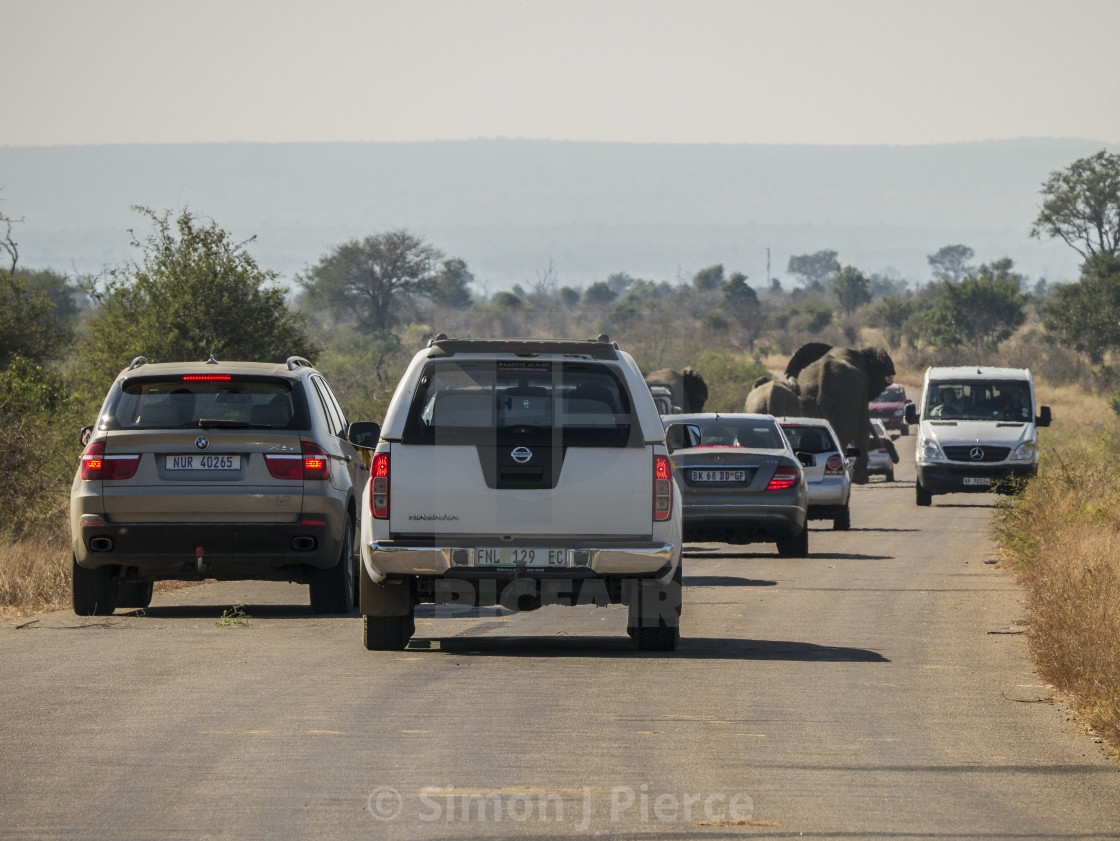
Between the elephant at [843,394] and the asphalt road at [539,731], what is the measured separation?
29.2m

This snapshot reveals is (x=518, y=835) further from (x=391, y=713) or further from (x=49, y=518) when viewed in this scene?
(x=49, y=518)

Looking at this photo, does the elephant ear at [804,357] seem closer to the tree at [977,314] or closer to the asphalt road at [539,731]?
the asphalt road at [539,731]

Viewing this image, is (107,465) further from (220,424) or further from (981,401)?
(981,401)

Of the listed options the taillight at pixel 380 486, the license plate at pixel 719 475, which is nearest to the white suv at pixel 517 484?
the taillight at pixel 380 486

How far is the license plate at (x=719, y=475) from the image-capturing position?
66.5ft

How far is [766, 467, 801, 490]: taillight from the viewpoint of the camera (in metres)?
20.3

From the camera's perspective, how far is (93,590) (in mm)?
13859

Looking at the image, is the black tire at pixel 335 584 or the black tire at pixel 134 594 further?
the black tire at pixel 134 594

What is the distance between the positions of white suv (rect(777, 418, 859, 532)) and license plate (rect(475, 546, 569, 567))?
581 inches

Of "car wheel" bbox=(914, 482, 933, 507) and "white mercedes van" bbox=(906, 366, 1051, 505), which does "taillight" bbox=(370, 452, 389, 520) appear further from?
"car wheel" bbox=(914, 482, 933, 507)

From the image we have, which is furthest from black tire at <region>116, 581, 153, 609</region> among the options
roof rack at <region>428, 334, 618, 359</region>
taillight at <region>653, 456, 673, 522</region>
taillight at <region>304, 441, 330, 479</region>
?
taillight at <region>653, 456, 673, 522</region>

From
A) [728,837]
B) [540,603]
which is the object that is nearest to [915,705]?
[540,603]

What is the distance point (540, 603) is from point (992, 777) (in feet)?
13.2

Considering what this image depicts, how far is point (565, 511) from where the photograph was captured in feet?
36.0
